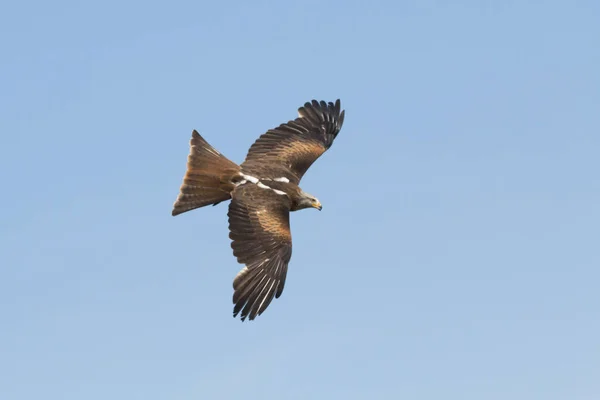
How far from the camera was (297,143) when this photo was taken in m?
29.2

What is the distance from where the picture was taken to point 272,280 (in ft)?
78.4

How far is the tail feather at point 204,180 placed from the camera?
2558 cm

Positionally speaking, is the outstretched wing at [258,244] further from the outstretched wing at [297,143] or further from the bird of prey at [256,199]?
the outstretched wing at [297,143]

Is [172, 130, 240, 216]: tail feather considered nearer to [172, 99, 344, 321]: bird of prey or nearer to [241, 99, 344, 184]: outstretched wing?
[172, 99, 344, 321]: bird of prey

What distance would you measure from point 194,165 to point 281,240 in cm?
284

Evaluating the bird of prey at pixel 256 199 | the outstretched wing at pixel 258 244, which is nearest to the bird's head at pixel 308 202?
the bird of prey at pixel 256 199

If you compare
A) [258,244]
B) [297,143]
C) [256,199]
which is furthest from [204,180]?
[297,143]

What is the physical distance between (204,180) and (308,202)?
2.50 metres

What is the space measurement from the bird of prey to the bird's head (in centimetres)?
2

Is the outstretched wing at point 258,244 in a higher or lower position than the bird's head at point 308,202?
lower

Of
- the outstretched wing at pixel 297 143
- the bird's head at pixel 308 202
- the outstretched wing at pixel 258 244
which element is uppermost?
the outstretched wing at pixel 297 143

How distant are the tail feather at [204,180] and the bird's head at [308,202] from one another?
163 centimetres

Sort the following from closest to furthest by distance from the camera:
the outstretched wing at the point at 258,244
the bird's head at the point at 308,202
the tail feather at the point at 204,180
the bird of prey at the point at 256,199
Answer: the outstretched wing at the point at 258,244 < the bird of prey at the point at 256,199 < the tail feather at the point at 204,180 < the bird's head at the point at 308,202

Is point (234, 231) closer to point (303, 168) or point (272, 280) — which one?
point (272, 280)
